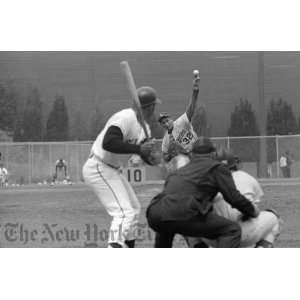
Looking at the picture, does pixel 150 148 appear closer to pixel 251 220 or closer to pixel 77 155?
pixel 251 220

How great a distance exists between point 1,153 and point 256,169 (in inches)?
270

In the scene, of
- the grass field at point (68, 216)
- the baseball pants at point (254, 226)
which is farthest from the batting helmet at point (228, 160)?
the grass field at point (68, 216)

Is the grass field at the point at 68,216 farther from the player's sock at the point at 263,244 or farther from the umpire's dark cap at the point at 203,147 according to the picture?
the umpire's dark cap at the point at 203,147

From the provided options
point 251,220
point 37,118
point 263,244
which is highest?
point 37,118

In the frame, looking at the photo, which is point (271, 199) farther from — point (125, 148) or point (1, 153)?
point (1, 153)

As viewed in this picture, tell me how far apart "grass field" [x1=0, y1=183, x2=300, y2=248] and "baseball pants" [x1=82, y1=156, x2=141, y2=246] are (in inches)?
61.9

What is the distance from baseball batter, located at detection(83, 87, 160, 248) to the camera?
6.05 metres

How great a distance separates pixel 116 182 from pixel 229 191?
3.47ft

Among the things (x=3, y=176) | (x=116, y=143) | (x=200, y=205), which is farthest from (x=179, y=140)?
(x=3, y=176)

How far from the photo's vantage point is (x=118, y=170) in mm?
6359

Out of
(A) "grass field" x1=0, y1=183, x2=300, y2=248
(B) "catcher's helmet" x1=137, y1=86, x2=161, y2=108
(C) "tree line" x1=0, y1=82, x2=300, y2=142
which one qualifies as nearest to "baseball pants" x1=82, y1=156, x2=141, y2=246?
(B) "catcher's helmet" x1=137, y1=86, x2=161, y2=108

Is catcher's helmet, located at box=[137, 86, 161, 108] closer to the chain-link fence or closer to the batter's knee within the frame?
the batter's knee

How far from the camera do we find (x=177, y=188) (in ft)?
19.2

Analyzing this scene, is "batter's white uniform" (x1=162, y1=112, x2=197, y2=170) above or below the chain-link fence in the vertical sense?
above
